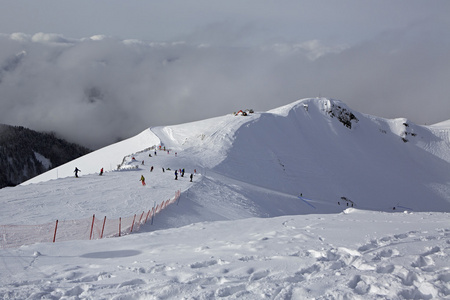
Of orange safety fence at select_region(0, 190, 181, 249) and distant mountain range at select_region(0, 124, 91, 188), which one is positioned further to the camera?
distant mountain range at select_region(0, 124, 91, 188)

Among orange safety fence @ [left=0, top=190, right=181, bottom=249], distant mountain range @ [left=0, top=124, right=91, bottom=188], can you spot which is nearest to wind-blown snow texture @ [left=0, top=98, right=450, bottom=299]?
orange safety fence @ [left=0, top=190, right=181, bottom=249]

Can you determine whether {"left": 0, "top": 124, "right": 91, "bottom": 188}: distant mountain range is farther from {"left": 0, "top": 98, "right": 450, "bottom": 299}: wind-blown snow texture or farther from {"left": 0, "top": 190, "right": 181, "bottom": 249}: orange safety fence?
{"left": 0, "top": 190, "right": 181, "bottom": 249}: orange safety fence

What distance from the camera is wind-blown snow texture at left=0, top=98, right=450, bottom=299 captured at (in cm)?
809

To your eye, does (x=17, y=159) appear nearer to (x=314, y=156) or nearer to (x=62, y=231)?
(x=314, y=156)

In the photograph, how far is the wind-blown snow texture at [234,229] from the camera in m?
8.09

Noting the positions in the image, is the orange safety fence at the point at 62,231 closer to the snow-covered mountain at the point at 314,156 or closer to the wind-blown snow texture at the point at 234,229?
the wind-blown snow texture at the point at 234,229

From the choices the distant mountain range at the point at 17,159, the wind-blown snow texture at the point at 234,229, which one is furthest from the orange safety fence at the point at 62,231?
the distant mountain range at the point at 17,159

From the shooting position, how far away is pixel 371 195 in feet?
213

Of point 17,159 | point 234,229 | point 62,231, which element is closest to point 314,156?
point 234,229

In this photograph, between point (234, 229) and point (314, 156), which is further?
point (314, 156)

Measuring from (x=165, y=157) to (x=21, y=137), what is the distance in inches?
7143

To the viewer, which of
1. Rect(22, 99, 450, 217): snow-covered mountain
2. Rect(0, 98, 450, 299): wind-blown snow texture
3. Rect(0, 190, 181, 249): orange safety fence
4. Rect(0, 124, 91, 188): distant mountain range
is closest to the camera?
Rect(0, 98, 450, 299): wind-blown snow texture

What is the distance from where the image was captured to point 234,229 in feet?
49.2

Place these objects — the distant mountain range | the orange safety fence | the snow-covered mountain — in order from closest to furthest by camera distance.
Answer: the orange safety fence, the snow-covered mountain, the distant mountain range
